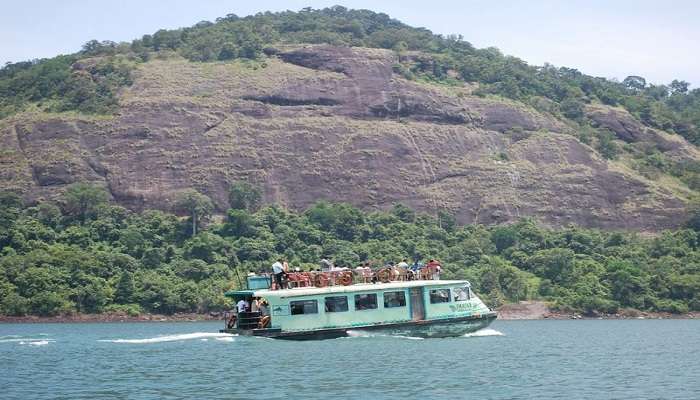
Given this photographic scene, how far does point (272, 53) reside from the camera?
6334 inches

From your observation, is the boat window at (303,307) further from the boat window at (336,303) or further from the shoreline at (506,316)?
the shoreline at (506,316)

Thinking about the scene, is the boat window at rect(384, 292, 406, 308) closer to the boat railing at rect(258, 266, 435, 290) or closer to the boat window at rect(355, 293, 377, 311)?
the boat window at rect(355, 293, 377, 311)

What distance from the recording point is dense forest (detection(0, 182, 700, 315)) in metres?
95.2

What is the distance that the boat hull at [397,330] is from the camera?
5456 cm

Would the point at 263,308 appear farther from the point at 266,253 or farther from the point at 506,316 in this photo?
the point at 266,253

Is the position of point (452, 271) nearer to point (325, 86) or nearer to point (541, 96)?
point (325, 86)

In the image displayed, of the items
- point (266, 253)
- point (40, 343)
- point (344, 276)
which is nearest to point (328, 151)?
point (266, 253)

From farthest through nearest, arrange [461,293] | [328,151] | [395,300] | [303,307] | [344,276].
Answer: [328,151] < [461,293] < [344,276] < [395,300] < [303,307]

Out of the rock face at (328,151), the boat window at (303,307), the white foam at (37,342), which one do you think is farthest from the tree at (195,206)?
the boat window at (303,307)

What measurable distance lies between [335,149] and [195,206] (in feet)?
92.3

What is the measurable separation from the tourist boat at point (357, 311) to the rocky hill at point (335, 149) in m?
73.0

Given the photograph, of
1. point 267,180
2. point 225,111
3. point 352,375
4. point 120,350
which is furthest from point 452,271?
point 352,375

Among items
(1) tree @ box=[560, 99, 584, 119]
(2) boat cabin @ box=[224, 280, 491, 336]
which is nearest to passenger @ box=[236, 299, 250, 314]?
(2) boat cabin @ box=[224, 280, 491, 336]

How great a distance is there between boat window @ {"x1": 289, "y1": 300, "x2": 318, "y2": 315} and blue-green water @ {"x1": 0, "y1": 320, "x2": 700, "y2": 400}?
1.68 metres
